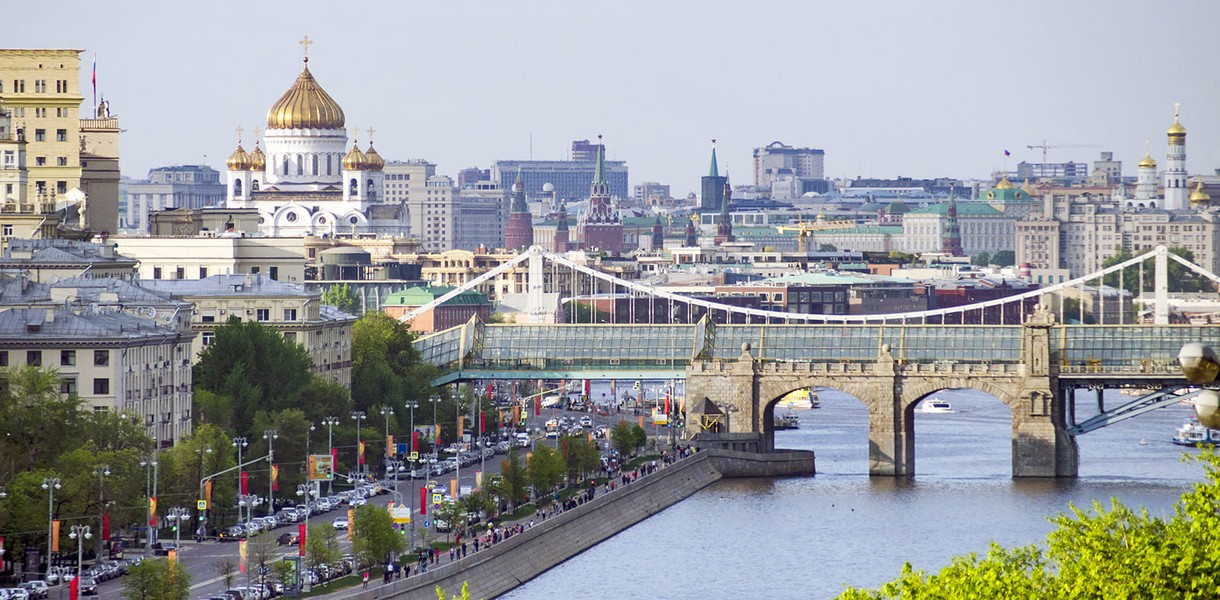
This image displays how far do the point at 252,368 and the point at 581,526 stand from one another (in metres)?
15.9

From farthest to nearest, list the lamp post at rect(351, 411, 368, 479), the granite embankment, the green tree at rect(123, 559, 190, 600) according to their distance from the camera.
→ 1. the lamp post at rect(351, 411, 368, 479)
2. the granite embankment
3. the green tree at rect(123, 559, 190, 600)

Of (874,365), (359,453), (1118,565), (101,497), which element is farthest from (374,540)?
(874,365)

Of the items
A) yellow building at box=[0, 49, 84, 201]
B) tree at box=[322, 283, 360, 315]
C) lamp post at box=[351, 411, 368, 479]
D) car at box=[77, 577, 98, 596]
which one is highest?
yellow building at box=[0, 49, 84, 201]

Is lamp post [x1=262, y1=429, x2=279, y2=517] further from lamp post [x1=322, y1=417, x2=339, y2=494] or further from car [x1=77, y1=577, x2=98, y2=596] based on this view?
car [x1=77, y1=577, x2=98, y2=596]

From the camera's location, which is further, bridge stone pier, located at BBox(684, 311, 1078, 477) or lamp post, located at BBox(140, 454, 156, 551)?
bridge stone pier, located at BBox(684, 311, 1078, 477)

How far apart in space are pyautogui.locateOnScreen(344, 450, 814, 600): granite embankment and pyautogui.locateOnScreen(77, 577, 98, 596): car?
18.3 feet

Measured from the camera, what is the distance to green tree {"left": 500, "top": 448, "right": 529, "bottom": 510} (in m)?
99.7

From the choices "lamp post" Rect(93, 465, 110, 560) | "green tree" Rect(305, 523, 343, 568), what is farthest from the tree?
"green tree" Rect(305, 523, 343, 568)

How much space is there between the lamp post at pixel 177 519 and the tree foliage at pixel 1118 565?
128 feet

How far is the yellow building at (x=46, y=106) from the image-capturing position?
134 meters

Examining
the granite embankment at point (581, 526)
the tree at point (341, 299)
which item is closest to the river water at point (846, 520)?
the granite embankment at point (581, 526)

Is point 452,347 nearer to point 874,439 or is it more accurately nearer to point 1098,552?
point 874,439

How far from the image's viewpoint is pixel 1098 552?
43.4m

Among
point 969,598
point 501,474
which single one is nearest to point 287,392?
point 501,474
